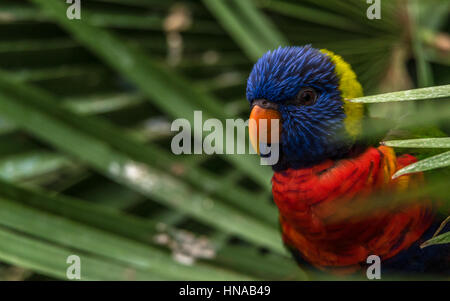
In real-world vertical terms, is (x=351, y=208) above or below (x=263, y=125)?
below

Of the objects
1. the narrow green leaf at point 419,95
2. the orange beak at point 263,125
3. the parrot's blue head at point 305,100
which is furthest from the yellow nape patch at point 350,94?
the narrow green leaf at point 419,95

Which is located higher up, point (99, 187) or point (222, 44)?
point (222, 44)

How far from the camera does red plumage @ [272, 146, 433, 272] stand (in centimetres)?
97

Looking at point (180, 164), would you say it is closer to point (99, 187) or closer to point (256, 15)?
point (99, 187)

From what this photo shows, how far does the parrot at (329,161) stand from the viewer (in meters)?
0.97

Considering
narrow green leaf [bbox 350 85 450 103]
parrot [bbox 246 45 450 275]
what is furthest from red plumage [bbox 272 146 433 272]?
narrow green leaf [bbox 350 85 450 103]

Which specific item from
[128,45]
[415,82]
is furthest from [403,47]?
[128,45]

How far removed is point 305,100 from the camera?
102 cm

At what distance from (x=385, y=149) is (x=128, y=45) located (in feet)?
2.52

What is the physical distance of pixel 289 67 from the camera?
0.97 metres
